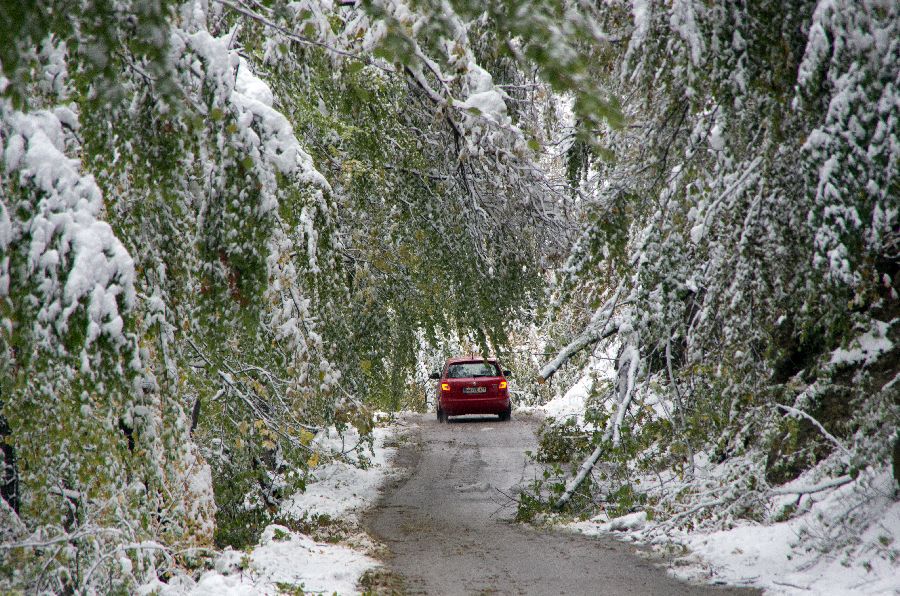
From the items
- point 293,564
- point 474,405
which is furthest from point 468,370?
Answer: point 293,564

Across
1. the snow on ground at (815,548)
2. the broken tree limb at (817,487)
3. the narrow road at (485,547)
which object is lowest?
the narrow road at (485,547)

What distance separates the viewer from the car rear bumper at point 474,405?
63.9 ft

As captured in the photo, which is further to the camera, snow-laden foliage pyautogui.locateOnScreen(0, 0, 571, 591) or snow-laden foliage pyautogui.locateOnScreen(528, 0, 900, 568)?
snow-laden foliage pyautogui.locateOnScreen(528, 0, 900, 568)

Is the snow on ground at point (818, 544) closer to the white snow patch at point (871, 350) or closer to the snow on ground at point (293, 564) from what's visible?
the white snow patch at point (871, 350)

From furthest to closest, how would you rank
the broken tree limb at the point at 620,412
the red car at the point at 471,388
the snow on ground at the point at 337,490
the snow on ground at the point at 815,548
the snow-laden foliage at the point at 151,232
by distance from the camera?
the red car at the point at 471,388 → the snow on ground at the point at 337,490 → the broken tree limb at the point at 620,412 → the snow on ground at the point at 815,548 → the snow-laden foliage at the point at 151,232

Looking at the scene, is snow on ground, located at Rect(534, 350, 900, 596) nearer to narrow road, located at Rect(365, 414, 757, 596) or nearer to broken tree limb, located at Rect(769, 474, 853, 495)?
broken tree limb, located at Rect(769, 474, 853, 495)

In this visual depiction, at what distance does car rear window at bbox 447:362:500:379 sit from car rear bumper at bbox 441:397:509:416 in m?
0.53

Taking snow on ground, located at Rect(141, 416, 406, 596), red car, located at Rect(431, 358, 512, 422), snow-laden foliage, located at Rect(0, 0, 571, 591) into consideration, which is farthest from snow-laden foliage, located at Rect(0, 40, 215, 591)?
red car, located at Rect(431, 358, 512, 422)

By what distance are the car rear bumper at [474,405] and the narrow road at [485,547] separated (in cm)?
710

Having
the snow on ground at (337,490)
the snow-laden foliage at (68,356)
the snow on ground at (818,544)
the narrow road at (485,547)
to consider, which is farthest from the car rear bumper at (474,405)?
the snow-laden foliage at (68,356)

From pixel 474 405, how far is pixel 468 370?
82cm

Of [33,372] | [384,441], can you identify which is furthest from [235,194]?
[384,441]

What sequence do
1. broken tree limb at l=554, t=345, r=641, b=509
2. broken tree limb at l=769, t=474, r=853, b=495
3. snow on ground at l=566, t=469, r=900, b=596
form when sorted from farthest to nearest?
broken tree limb at l=554, t=345, r=641, b=509 → broken tree limb at l=769, t=474, r=853, b=495 → snow on ground at l=566, t=469, r=900, b=596

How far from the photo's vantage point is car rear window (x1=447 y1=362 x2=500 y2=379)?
19.4 meters
